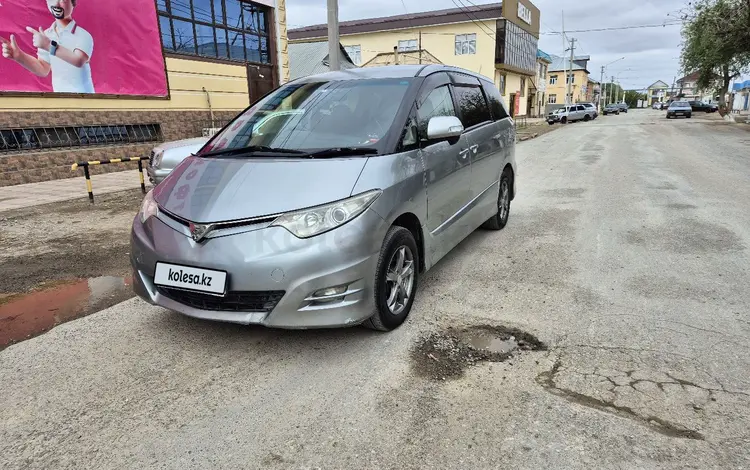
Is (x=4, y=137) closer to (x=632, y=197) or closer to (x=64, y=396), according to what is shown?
(x=64, y=396)

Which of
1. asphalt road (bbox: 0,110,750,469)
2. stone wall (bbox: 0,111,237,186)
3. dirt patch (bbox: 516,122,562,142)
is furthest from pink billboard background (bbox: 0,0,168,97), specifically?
dirt patch (bbox: 516,122,562,142)

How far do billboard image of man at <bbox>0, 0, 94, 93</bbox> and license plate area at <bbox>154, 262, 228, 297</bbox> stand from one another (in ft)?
32.2

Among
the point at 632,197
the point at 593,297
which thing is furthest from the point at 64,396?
the point at 632,197

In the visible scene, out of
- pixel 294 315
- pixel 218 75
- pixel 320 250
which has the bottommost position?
pixel 294 315

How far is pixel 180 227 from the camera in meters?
2.92

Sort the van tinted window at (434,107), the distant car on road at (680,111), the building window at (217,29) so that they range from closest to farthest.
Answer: the van tinted window at (434,107)
the building window at (217,29)
the distant car on road at (680,111)

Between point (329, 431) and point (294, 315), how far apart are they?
693 mm

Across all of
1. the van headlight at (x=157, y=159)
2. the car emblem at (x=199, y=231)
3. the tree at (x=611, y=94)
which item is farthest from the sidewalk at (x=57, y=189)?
the tree at (x=611, y=94)

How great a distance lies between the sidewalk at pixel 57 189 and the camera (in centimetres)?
842

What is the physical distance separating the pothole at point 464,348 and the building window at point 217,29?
42.3ft

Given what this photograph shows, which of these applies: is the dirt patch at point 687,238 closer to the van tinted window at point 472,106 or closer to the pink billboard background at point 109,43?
the van tinted window at point 472,106

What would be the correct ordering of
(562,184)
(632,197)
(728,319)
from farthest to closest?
(562,184) < (632,197) < (728,319)

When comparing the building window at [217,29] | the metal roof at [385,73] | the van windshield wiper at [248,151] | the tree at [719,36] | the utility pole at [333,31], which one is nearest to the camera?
the van windshield wiper at [248,151]

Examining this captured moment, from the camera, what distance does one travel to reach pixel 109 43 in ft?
37.9
